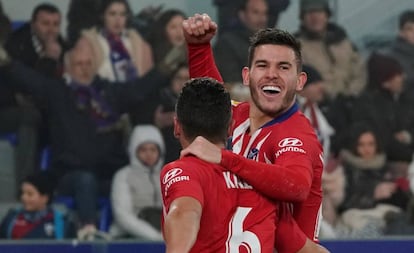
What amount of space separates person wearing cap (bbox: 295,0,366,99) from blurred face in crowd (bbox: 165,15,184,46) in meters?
0.96

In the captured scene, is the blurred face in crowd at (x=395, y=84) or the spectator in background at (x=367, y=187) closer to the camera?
the spectator in background at (x=367, y=187)

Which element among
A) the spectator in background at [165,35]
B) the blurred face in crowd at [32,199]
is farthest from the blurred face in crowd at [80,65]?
the blurred face in crowd at [32,199]

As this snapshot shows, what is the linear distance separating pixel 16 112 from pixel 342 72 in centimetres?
270

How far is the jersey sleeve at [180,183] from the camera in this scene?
4.32 metres

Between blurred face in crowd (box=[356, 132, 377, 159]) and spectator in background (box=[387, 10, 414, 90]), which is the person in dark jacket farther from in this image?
spectator in background (box=[387, 10, 414, 90])

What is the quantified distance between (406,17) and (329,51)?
27.9 inches

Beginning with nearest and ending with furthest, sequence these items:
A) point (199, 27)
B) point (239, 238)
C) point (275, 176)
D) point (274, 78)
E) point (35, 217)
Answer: point (239, 238) < point (275, 176) < point (274, 78) < point (199, 27) < point (35, 217)

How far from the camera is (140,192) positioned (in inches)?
365

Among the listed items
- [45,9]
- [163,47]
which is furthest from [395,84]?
[45,9]

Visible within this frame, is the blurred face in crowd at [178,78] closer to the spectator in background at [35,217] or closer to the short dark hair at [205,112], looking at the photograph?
the spectator in background at [35,217]

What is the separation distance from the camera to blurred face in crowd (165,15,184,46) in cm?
968

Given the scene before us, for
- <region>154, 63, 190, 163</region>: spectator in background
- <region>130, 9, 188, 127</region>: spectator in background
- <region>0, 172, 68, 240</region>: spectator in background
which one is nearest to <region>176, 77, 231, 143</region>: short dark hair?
<region>0, 172, 68, 240</region>: spectator in background

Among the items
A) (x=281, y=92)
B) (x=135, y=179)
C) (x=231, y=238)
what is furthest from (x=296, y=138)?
(x=135, y=179)

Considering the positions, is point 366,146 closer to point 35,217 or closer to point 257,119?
point 35,217
